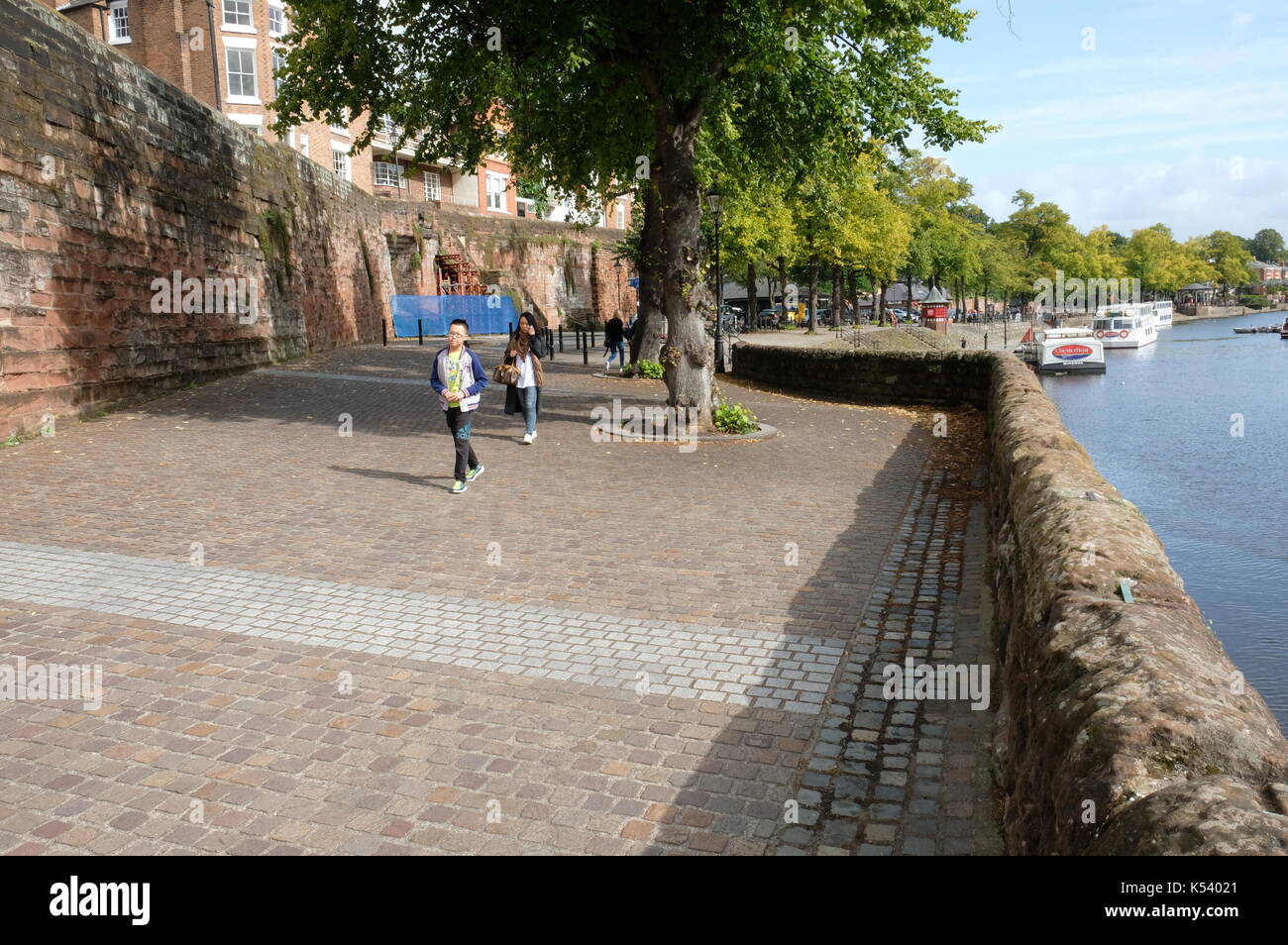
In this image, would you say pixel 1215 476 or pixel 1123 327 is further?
pixel 1123 327

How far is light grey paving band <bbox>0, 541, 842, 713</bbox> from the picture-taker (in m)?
5.20

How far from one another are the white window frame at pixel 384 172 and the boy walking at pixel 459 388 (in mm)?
44426

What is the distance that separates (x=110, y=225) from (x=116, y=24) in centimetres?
3730

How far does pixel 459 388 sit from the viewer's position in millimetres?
10078

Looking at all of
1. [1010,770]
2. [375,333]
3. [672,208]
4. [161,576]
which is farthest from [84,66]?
[375,333]

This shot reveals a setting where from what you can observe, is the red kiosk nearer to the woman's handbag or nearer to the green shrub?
the green shrub

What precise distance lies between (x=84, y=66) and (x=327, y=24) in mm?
3760

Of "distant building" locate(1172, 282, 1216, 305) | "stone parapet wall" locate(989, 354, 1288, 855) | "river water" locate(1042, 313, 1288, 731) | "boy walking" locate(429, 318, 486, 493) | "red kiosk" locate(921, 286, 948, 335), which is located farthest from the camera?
"distant building" locate(1172, 282, 1216, 305)

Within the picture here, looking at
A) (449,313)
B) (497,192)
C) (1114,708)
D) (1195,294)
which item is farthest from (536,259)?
(1195,294)

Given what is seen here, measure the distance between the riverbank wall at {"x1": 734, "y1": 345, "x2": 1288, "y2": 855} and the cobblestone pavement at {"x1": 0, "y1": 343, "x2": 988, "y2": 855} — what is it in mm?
681

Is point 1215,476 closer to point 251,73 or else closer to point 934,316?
point 251,73

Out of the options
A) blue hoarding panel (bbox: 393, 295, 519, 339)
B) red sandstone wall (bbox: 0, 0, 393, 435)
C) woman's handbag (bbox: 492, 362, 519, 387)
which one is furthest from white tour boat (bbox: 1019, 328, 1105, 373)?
woman's handbag (bbox: 492, 362, 519, 387)

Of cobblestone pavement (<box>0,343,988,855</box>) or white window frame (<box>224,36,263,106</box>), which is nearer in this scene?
cobblestone pavement (<box>0,343,988,855</box>)

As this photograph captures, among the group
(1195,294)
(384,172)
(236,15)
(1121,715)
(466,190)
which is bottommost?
(1121,715)
